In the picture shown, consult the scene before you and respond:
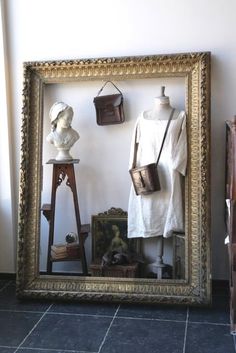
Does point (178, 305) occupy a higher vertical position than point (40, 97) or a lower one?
lower

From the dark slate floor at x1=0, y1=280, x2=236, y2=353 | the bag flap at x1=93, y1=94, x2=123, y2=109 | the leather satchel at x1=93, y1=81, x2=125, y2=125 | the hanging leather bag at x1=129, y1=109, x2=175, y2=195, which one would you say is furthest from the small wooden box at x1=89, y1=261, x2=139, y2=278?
the bag flap at x1=93, y1=94, x2=123, y2=109

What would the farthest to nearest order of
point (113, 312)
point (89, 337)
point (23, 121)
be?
point (23, 121) < point (113, 312) < point (89, 337)

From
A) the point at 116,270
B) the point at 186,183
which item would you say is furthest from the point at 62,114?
the point at 116,270

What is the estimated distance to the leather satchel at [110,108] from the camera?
328 cm

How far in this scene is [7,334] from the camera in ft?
9.29

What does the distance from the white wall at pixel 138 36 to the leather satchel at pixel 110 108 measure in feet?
0.97

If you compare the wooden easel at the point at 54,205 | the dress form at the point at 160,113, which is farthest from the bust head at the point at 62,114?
the dress form at the point at 160,113

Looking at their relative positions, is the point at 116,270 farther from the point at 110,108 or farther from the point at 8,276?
the point at 110,108

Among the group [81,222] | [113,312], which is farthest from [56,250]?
[113,312]

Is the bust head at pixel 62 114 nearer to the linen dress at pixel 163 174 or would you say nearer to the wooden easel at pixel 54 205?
the wooden easel at pixel 54 205

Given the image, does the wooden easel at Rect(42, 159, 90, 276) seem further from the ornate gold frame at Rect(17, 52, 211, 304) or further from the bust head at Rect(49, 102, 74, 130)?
the bust head at Rect(49, 102, 74, 130)

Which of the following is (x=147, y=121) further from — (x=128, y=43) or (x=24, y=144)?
(x=24, y=144)

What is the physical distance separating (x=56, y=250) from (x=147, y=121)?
1.08m

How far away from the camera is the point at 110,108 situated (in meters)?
3.29
